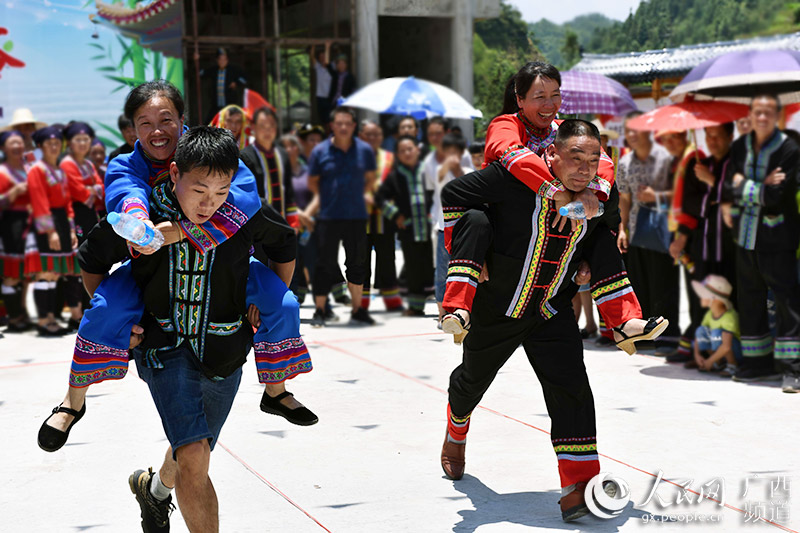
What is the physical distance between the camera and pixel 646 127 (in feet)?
25.8

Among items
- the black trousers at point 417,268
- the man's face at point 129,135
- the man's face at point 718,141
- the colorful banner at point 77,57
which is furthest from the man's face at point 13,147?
the man's face at point 718,141

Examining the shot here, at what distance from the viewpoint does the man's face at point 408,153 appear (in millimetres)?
10000

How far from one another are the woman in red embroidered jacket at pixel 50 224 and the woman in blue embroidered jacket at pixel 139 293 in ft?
19.0

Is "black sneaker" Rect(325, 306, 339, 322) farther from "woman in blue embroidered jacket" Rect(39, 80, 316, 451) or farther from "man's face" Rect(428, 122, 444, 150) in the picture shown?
"woman in blue embroidered jacket" Rect(39, 80, 316, 451)

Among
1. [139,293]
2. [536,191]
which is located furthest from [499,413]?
[139,293]

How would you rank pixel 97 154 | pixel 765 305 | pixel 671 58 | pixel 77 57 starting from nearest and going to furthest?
pixel 765 305
pixel 671 58
pixel 97 154
pixel 77 57

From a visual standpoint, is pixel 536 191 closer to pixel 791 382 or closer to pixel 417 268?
pixel 791 382

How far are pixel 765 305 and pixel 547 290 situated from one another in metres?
3.30

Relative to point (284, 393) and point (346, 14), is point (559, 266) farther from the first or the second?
point (346, 14)

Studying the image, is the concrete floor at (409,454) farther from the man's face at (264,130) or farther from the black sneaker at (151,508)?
the man's face at (264,130)

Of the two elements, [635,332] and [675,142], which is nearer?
[635,332]

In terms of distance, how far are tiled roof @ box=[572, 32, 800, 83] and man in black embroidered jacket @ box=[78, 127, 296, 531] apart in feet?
11.3

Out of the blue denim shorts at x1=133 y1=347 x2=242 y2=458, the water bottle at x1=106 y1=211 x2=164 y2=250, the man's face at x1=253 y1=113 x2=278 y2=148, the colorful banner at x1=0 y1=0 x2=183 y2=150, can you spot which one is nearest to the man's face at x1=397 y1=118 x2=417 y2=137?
the man's face at x1=253 y1=113 x2=278 y2=148

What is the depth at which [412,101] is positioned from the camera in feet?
37.5
